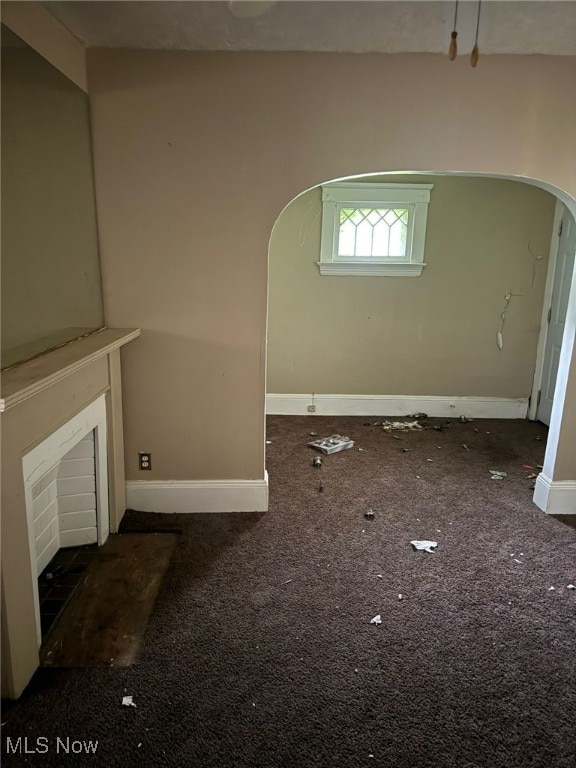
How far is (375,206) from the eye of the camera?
4258mm

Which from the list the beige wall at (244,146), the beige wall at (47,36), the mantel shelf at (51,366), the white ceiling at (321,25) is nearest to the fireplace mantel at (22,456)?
the mantel shelf at (51,366)

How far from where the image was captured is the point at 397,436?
412 cm

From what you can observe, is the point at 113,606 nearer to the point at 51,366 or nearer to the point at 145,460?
the point at 145,460

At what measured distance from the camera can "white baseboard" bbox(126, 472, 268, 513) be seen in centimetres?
281

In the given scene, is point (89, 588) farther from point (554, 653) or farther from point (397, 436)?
point (397, 436)

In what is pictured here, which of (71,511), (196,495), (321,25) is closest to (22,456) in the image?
(71,511)

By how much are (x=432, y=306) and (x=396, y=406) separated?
3.20 ft

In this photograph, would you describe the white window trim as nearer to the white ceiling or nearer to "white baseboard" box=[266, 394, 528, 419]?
"white baseboard" box=[266, 394, 528, 419]

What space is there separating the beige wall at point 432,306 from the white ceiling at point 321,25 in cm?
193

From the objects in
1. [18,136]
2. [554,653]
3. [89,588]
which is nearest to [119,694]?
[89,588]

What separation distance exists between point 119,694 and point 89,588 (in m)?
0.63

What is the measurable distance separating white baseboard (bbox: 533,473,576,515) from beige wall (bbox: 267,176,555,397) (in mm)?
1818

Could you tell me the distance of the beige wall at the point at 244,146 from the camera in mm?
2379

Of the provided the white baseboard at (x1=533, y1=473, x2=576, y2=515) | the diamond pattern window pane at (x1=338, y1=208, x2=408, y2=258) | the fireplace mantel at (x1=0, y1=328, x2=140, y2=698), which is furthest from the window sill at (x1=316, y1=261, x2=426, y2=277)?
the fireplace mantel at (x1=0, y1=328, x2=140, y2=698)
